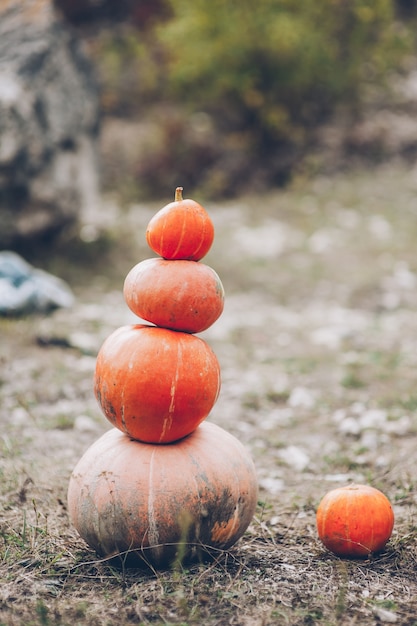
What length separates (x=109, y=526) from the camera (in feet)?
7.93

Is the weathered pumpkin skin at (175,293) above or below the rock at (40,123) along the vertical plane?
below

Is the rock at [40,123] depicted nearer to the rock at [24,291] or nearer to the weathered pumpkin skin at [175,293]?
the rock at [24,291]

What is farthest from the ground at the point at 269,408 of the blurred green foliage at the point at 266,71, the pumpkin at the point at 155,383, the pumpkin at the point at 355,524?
the blurred green foliage at the point at 266,71

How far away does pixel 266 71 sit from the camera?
439 inches

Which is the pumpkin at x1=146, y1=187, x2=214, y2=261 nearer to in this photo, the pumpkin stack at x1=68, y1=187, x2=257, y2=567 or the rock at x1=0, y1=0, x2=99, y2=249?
the pumpkin stack at x1=68, y1=187, x2=257, y2=567

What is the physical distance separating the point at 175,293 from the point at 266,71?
9537 millimetres

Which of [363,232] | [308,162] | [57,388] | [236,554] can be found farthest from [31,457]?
[308,162]

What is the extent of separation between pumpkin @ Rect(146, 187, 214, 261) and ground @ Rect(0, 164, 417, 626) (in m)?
1.15

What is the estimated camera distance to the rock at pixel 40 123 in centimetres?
689

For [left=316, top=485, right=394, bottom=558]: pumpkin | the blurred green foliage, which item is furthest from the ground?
the blurred green foliage

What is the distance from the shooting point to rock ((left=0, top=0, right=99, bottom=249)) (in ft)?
22.6

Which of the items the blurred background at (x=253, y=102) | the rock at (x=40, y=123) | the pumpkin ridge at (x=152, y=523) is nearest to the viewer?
the pumpkin ridge at (x=152, y=523)

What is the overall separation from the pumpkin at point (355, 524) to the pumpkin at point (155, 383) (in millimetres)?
644

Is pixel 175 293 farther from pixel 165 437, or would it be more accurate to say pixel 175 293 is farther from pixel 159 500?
pixel 159 500
